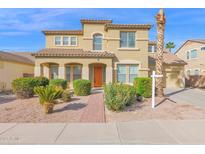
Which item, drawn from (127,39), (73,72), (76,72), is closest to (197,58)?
(127,39)

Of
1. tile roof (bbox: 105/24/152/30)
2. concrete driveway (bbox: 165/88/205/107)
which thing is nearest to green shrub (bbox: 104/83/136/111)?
concrete driveway (bbox: 165/88/205/107)

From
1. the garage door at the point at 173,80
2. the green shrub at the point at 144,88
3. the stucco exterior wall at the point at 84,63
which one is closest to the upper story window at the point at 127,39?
the stucco exterior wall at the point at 84,63

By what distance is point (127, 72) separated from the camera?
20922 mm

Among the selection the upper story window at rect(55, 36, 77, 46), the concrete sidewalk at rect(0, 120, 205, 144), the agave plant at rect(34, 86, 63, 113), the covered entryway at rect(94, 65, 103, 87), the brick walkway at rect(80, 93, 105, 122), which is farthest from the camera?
the upper story window at rect(55, 36, 77, 46)

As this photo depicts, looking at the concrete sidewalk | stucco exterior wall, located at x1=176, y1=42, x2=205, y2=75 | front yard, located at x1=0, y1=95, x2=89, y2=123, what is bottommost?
the concrete sidewalk

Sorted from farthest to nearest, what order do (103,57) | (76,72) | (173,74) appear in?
1. (173,74)
2. (76,72)
3. (103,57)

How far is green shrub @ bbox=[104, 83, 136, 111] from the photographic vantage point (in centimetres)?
980

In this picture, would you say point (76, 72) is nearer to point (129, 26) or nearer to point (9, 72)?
point (129, 26)

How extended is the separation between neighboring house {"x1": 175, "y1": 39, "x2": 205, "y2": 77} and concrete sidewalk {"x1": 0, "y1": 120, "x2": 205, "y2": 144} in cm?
2351

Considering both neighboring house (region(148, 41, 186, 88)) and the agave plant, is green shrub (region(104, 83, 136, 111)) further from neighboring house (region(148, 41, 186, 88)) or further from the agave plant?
neighboring house (region(148, 41, 186, 88))

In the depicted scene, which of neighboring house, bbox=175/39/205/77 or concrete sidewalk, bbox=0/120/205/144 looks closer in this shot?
concrete sidewalk, bbox=0/120/205/144

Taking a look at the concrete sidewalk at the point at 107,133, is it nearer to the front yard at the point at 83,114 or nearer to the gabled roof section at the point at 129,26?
the front yard at the point at 83,114

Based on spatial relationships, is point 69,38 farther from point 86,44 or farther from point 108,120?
point 108,120

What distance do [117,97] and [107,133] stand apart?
3.58 meters
